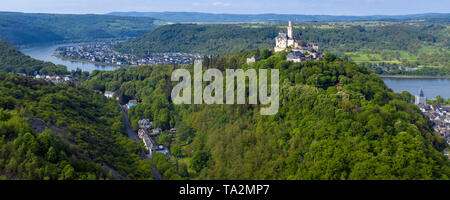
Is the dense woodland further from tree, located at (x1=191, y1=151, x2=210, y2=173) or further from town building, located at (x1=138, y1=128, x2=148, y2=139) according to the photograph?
tree, located at (x1=191, y1=151, x2=210, y2=173)

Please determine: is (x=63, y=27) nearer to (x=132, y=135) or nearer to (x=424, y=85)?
(x=424, y=85)

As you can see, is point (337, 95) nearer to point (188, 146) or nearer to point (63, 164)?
point (188, 146)

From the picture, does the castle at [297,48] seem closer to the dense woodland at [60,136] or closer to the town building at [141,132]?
the town building at [141,132]

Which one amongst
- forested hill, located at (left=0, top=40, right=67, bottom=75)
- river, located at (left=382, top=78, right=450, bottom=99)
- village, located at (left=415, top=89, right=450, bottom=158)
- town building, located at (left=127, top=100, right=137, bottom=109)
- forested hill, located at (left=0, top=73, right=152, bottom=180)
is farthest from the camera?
forested hill, located at (left=0, top=40, right=67, bottom=75)

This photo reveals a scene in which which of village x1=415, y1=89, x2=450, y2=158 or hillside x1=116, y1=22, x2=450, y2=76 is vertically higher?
hillside x1=116, y1=22, x2=450, y2=76

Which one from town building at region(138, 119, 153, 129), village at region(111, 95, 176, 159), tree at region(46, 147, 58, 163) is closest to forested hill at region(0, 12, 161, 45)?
town building at region(138, 119, 153, 129)

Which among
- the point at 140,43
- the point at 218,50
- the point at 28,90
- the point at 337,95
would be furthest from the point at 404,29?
the point at 28,90
